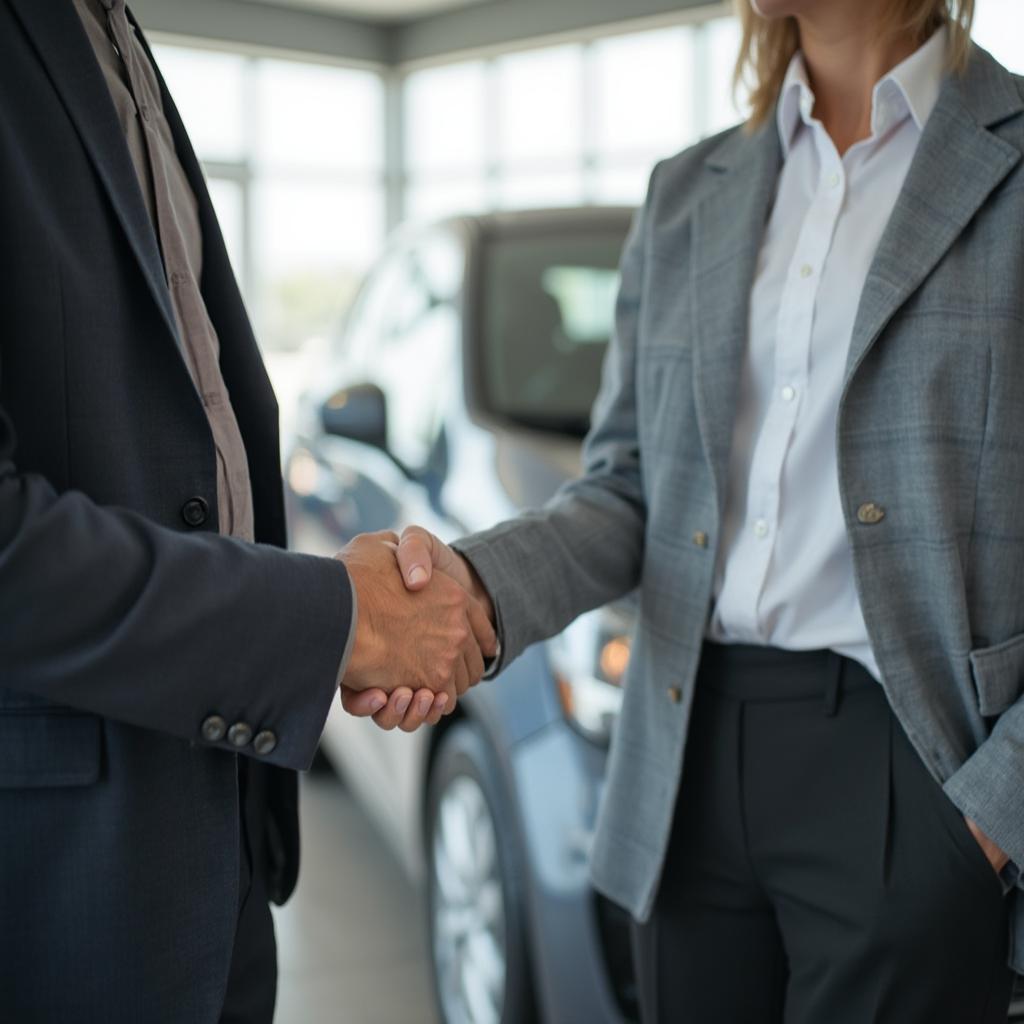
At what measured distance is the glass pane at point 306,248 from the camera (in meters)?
13.1

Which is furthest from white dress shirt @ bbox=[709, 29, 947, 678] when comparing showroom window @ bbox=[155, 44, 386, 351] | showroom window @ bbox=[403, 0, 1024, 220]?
showroom window @ bbox=[155, 44, 386, 351]

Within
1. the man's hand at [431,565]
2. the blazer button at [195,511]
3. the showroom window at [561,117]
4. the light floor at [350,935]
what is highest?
the showroom window at [561,117]

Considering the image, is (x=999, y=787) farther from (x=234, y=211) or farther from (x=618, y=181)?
(x=234, y=211)

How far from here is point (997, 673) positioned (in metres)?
1.27

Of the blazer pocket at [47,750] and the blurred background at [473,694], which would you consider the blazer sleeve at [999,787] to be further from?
the blazer pocket at [47,750]

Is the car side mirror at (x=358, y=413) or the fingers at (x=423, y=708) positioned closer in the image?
the fingers at (x=423, y=708)

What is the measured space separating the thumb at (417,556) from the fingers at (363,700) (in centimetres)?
12

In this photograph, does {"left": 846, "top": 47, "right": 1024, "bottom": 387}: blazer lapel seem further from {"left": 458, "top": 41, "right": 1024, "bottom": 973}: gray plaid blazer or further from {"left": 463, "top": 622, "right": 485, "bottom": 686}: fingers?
{"left": 463, "top": 622, "right": 485, "bottom": 686}: fingers

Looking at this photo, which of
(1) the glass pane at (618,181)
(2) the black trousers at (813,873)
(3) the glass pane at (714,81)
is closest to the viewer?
(2) the black trousers at (813,873)

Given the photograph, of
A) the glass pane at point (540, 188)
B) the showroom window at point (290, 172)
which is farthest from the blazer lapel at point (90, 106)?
the showroom window at point (290, 172)

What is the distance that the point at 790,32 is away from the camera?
5.16 feet

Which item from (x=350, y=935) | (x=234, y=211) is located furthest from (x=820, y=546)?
(x=234, y=211)

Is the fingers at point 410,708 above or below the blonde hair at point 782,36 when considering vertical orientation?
below

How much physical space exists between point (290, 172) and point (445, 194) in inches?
62.1
